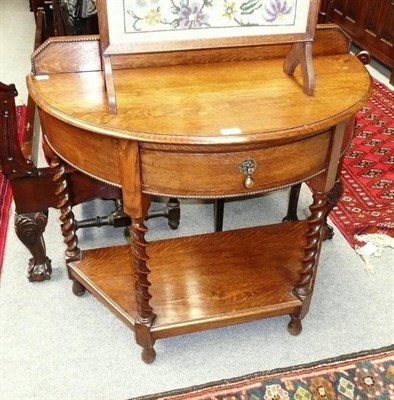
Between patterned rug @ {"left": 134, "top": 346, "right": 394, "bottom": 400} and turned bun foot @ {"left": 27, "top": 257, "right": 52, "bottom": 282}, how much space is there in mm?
611

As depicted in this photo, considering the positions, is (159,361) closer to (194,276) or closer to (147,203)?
(194,276)

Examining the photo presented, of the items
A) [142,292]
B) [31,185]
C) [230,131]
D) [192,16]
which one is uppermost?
[192,16]

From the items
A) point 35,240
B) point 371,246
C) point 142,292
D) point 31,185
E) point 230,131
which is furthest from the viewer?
point 371,246

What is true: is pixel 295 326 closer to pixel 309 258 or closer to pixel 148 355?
pixel 309 258

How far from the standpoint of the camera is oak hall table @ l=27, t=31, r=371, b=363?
110 cm

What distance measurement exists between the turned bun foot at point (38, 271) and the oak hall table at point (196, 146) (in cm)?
19

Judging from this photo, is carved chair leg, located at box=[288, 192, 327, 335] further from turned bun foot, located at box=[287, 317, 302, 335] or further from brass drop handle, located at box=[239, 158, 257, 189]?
brass drop handle, located at box=[239, 158, 257, 189]

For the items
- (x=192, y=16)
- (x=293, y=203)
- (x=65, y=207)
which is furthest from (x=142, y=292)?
(x=293, y=203)

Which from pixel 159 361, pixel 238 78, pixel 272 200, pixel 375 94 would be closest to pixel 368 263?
pixel 272 200

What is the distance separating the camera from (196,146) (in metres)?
1.07

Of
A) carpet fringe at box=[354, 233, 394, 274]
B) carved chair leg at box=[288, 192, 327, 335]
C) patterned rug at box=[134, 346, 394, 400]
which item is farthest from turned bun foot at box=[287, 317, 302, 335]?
carpet fringe at box=[354, 233, 394, 274]

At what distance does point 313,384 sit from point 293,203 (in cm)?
76

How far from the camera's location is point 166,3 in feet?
3.77

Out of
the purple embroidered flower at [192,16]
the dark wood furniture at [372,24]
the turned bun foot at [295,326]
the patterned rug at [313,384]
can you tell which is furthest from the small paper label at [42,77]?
the dark wood furniture at [372,24]
